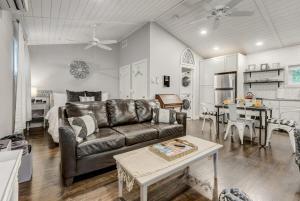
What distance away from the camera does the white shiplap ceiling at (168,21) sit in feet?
10.7

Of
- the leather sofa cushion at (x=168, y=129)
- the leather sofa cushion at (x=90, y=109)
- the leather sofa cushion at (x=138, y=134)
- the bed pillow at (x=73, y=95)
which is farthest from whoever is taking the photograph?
the bed pillow at (x=73, y=95)

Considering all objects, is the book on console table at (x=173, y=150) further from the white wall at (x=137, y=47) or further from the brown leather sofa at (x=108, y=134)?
the white wall at (x=137, y=47)

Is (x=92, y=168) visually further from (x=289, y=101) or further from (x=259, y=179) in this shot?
(x=289, y=101)

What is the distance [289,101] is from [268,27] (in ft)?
7.24

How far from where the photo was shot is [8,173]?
790 mm

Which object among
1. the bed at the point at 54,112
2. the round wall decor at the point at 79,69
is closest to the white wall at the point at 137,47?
the round wall decor at the point at 79,69

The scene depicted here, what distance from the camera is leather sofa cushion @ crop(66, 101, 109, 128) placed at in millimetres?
2578

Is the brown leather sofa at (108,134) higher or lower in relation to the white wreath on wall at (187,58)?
lower

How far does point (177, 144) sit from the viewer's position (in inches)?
75.7

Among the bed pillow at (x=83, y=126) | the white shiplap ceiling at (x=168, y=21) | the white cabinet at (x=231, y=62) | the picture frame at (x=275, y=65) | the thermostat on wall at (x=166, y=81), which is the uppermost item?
the white shiplap ceiling at (x=168, y=21)

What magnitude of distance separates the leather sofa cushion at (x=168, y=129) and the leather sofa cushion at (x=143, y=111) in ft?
1.22

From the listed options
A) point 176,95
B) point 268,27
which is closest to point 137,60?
point 176,95

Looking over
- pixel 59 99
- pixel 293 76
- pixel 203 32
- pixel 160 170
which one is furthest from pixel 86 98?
pixel 293 76

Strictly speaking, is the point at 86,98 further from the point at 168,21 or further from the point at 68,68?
the point at 168,21
